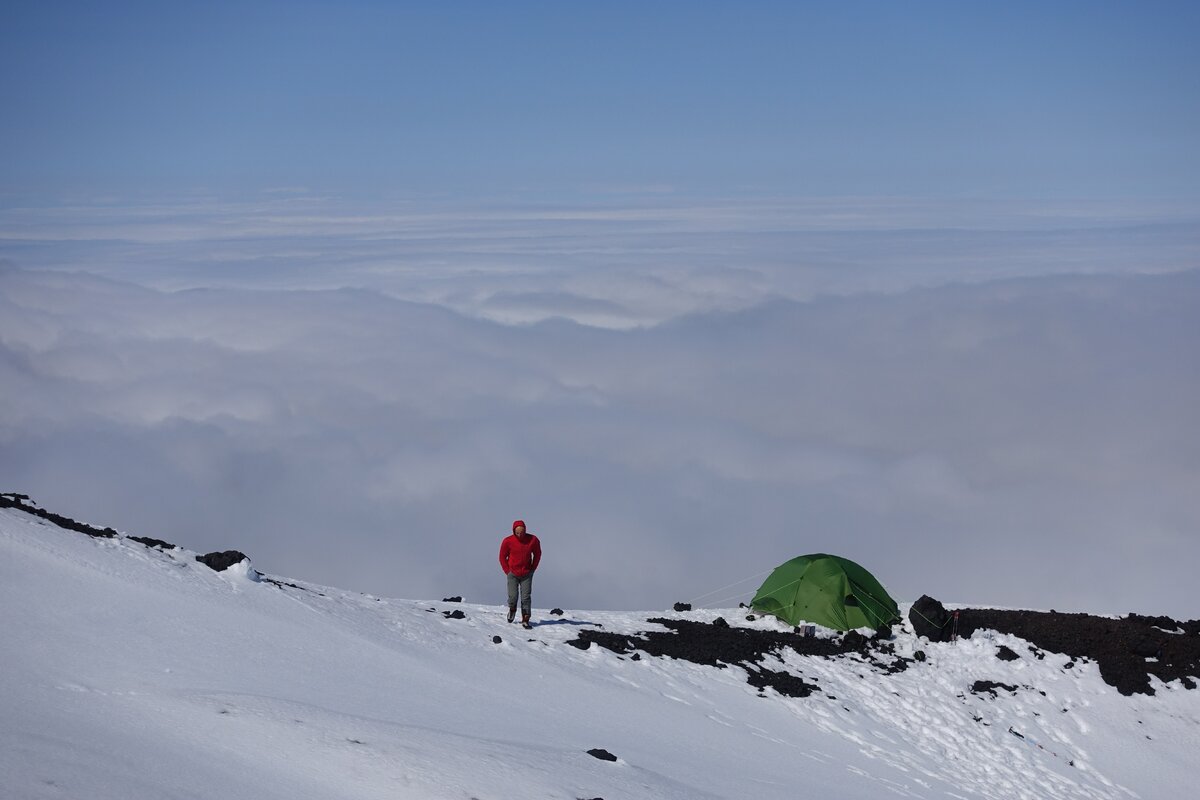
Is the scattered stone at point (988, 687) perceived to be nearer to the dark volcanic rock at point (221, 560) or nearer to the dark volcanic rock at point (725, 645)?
the dark volcanic rock at point (725, 645)

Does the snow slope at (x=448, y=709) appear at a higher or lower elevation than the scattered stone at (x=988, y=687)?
lower

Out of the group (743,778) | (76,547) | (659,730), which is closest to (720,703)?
(659,730)

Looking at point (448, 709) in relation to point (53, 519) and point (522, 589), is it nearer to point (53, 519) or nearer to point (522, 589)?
point (522, 589)

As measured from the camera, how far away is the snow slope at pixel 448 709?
1136cm

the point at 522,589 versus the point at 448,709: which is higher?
the point at 522,589

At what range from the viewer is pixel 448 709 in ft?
51.4

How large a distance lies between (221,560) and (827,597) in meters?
14.2

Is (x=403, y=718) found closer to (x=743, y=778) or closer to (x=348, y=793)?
(x=348, y=793)

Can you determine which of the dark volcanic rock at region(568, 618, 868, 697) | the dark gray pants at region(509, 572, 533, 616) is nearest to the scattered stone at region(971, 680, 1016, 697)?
the dark volcanic rock at region(568, 618, 868, 697)

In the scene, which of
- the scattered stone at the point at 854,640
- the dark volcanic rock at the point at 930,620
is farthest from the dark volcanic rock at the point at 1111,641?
the scattered stone at the point at 854,640

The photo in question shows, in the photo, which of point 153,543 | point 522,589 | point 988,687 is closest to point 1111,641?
point 988,687

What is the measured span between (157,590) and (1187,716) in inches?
780

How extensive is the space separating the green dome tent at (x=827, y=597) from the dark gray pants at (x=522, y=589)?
25.4ft

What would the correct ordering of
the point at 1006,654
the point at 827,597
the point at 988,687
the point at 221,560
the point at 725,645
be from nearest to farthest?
1. the point at 221,560
2. the point at 988,687
3. the point at 725,645
4. the point at 1006,654
5. the point at 827,597
